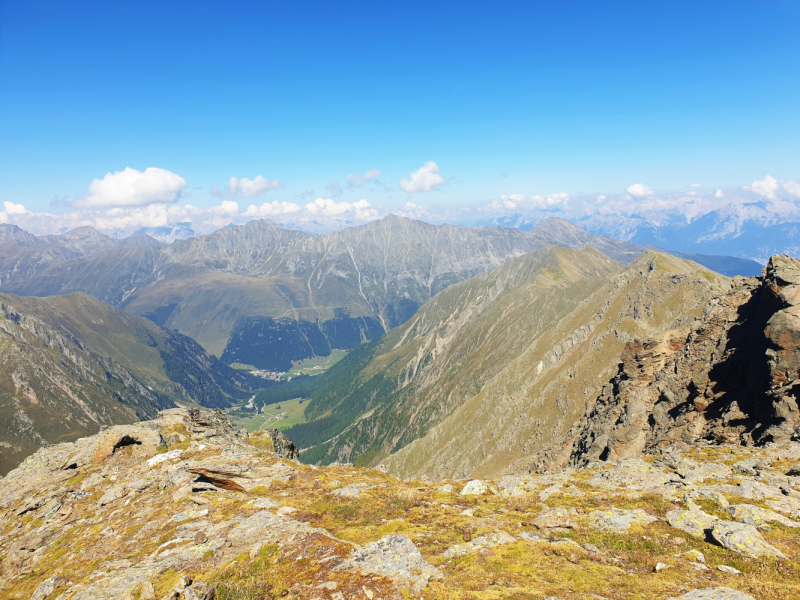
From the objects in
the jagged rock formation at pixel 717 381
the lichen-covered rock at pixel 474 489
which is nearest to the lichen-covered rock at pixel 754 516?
the lichen-covered rock at pixel 474 489

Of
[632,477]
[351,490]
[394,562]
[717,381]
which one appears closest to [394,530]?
[394,562]

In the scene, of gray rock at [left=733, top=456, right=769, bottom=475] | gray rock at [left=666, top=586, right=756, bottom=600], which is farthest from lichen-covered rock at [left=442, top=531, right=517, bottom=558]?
gray rock at [left=733, top=456, right=769, bottom=475]

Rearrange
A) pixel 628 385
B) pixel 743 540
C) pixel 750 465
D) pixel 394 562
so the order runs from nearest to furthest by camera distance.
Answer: pixel 743 540 < pixel 394 562 < pixel 750 465 < pixel 628 385

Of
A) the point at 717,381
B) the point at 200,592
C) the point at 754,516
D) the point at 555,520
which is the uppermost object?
the point at 200,592

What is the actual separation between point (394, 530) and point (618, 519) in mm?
12878

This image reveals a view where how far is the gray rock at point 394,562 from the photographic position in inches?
613

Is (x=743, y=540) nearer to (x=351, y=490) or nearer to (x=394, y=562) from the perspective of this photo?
(x=394, y=562)

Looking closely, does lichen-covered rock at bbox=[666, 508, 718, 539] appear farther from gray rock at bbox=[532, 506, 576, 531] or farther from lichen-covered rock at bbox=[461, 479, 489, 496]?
lichen-covered rock at bbox=[461, 479, 489, 496]

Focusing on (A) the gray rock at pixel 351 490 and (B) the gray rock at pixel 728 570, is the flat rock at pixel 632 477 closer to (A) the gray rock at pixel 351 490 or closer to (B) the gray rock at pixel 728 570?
(B) the gray rock at pixel 728 570

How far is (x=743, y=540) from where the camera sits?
15.9 meters

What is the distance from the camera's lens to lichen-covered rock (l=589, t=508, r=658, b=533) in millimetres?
19766

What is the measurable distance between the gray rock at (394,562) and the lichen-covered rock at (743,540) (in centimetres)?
1301

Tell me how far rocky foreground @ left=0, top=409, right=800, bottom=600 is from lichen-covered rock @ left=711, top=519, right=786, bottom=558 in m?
0.08

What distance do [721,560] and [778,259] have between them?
50.4m
